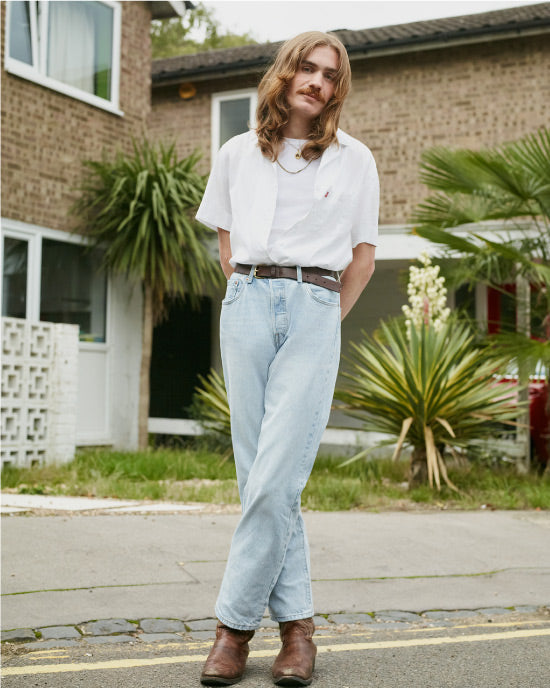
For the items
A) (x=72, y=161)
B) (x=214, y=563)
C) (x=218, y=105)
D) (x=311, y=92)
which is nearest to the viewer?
(x=311, y=92)

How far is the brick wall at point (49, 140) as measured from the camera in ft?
36.0

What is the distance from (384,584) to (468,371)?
12.7 feet

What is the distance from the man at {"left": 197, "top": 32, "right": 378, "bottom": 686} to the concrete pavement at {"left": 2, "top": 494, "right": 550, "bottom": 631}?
1.03 meters

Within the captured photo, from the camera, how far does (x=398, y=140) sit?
1529 centimetres

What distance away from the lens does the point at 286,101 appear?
3.43 metres

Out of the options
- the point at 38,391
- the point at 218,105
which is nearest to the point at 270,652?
the point at 38,391

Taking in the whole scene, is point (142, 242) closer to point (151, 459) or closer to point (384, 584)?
point (151, 459)

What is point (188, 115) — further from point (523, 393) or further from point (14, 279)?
point (523, 393)

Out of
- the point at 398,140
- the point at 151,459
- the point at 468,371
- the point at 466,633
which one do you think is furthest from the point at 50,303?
the point at 466,633

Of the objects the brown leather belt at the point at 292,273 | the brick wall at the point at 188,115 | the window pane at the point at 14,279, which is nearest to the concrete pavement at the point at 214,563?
the brown leather belt at the point at 292,273

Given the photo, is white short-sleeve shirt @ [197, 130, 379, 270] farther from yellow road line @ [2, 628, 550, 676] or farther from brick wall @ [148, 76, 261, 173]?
brick wall @ [148, 76, 261, 173]

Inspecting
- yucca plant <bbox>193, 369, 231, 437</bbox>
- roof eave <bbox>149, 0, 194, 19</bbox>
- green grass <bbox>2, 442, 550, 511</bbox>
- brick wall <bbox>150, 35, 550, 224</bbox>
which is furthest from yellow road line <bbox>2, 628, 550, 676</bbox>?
roof eave <bbox>149, 0, 194, 19</bbox>

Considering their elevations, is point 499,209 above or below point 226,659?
above

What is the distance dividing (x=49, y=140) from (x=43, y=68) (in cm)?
86
